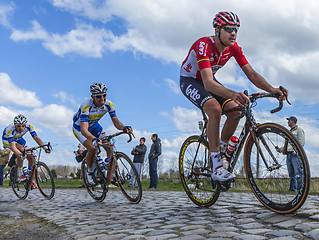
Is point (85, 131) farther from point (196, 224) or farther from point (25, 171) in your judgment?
point (25, 171)

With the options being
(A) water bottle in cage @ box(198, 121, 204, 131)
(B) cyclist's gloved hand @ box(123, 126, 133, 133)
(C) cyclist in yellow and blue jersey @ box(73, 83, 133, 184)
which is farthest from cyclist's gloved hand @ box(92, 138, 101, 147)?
(A) water bottle in cage @ box(198, 121, 204, 131)

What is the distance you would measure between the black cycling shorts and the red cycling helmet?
0.91 m

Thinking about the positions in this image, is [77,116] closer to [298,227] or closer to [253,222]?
[253,222]

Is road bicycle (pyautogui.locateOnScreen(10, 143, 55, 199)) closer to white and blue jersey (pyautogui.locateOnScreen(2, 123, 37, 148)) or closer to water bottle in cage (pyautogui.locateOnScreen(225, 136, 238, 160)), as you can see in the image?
white and blue jersey (pyautogui.locateOnScreen(2, 123, 37, 148))

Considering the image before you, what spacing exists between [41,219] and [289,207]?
14.1 feet

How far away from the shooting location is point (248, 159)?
15.2 ft

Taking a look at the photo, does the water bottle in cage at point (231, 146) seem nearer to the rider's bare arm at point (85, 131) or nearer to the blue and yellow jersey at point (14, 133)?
the rider's bare arm at point (85, 131)

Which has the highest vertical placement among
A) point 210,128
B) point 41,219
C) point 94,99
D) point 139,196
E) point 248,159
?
point 94,99

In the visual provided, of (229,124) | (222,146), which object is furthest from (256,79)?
(222,146)

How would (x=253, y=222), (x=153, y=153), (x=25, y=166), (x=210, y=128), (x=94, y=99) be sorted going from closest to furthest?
(x=253, y=222), (x=210, y=128), (x=94, y=99), (x=25, y=166), (x=153, y=153)

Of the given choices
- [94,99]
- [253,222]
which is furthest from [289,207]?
[94,99]

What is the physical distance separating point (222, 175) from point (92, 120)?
4.15 meters

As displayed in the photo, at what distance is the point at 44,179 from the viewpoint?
1002cm

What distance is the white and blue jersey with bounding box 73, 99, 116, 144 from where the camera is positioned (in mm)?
7680
